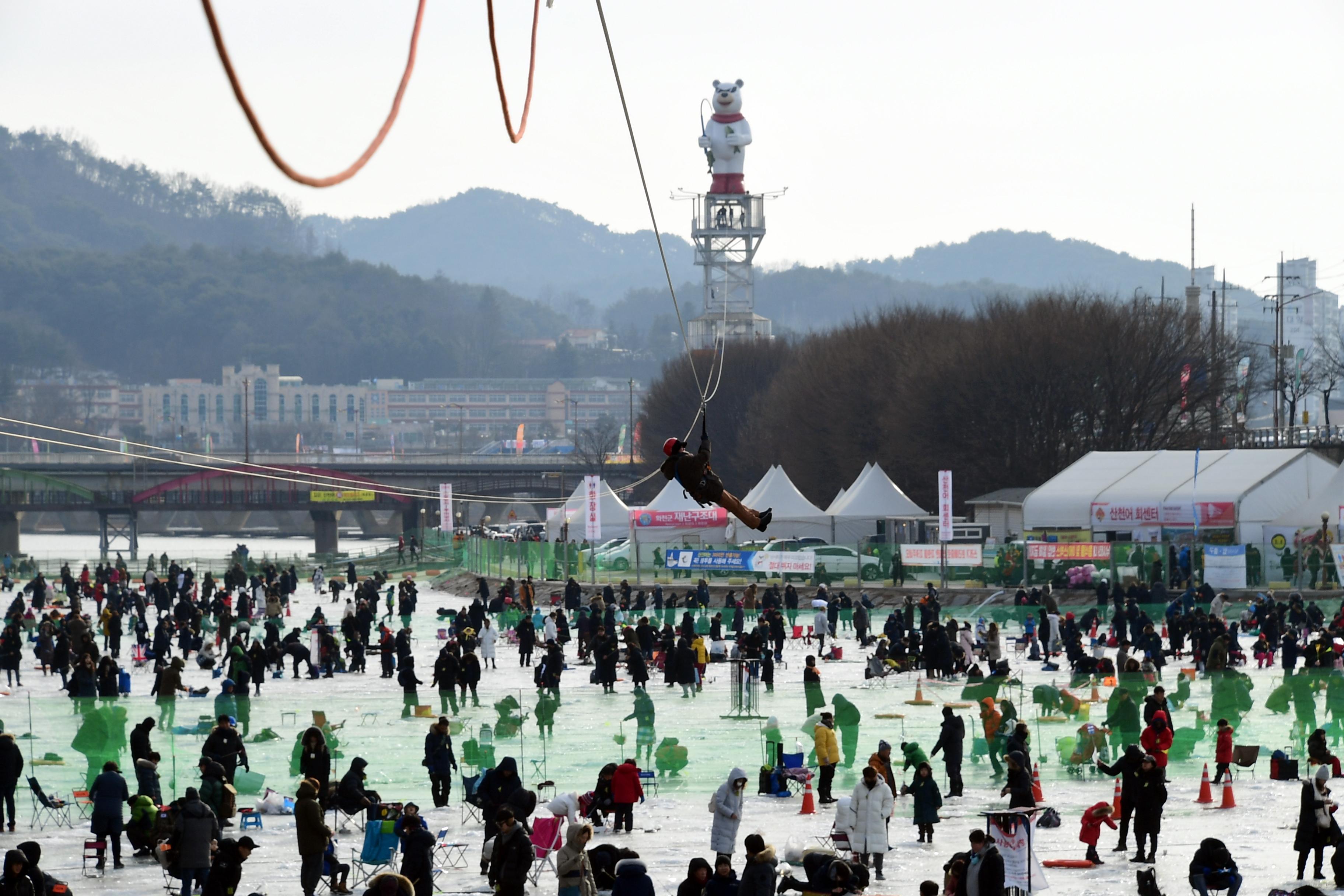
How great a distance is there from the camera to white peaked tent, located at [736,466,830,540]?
179ft

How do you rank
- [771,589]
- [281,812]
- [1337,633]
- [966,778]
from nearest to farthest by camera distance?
[281,812] → [966,778] → [1337,633] → [771,589]

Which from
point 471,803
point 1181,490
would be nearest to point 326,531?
point 1181,490

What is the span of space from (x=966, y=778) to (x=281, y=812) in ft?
25.9

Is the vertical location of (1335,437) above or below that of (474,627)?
above

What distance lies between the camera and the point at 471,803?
19.3m

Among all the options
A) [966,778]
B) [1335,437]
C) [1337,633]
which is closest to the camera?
[966,778]

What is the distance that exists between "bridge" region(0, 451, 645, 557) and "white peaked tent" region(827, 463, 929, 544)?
40127 millimetres

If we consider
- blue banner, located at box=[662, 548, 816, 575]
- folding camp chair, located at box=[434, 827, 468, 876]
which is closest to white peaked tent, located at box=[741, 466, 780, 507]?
blue banner, located at box=[662, 548, 816, 575]

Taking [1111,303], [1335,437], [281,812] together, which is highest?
[1111,303]

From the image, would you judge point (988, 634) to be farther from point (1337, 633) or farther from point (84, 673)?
point (84, 673)

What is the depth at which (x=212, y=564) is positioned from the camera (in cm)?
Result: 7131

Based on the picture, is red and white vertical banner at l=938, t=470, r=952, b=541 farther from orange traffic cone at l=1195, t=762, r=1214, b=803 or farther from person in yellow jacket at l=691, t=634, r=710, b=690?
orange traffic cone at l=1195, t=762, r=1214, b=803

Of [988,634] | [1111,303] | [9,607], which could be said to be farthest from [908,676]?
[1111,303]

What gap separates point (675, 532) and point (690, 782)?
33.9 metres
